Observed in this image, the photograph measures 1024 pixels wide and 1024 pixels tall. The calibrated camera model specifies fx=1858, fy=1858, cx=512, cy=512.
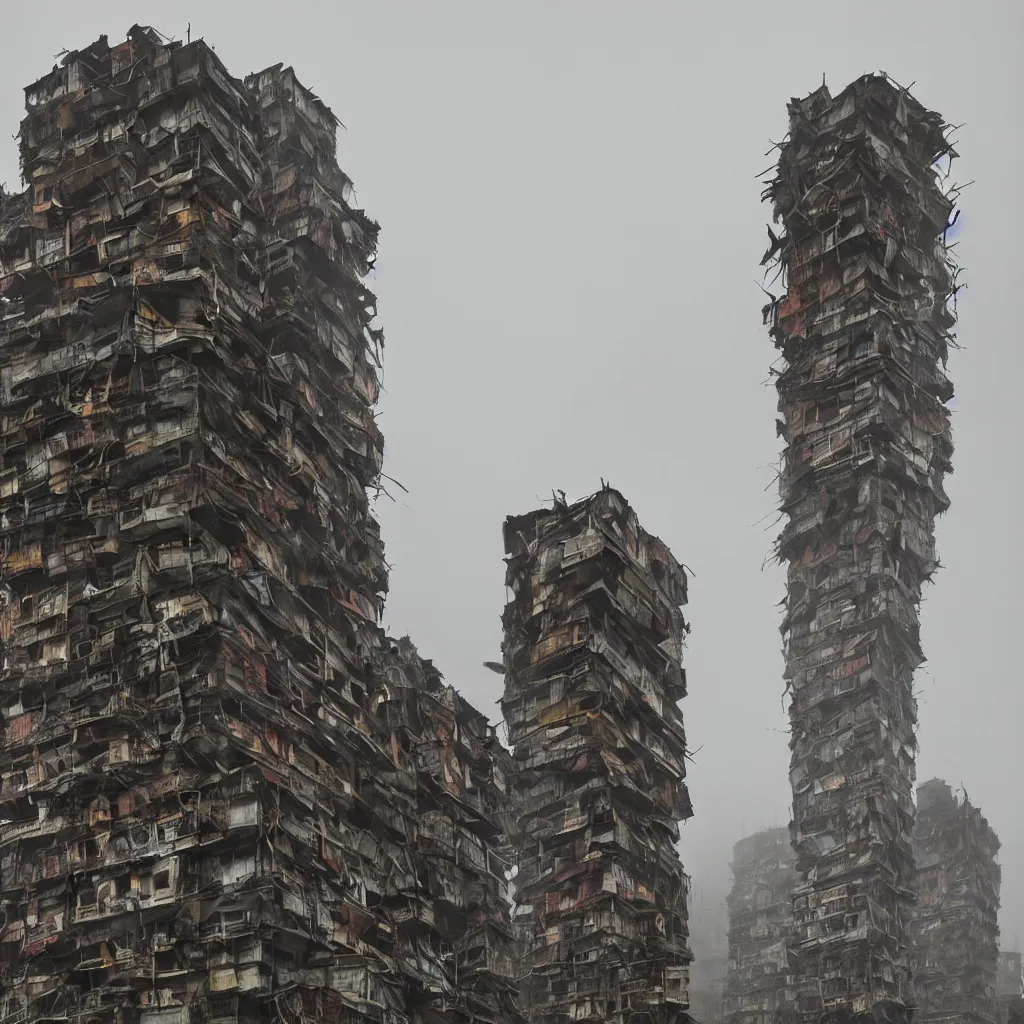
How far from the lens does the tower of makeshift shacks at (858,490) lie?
261ft

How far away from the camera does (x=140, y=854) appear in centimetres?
5512

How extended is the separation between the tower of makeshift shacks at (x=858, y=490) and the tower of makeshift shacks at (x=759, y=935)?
17776 millimetres

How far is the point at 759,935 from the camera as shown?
118 m

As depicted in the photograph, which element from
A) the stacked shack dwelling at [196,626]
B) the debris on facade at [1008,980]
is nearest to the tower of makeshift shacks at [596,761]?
the stacked shack dwelling at [196,626]

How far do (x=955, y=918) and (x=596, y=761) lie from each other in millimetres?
39135

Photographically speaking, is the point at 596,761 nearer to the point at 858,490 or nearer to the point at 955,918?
the point at 858,490

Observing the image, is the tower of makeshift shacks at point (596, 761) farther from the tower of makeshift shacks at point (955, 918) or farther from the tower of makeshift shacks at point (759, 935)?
the tower of makeshift shacks at point (955, 918)

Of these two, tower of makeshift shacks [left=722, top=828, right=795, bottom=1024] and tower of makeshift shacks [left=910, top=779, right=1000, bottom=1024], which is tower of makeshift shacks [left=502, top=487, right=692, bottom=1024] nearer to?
tower of makeshift shacks [left=722, top=828, right=795, bottom=1024]

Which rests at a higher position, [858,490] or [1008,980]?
[858,490]

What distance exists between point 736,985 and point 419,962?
159ft

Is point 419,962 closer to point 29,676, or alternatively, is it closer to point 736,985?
point 29,676

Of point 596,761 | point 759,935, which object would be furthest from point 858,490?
point 759,935

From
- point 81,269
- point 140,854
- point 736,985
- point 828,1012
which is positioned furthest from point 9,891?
point 736,985

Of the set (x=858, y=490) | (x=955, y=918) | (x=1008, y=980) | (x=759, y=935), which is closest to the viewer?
(x=858, y=490)
